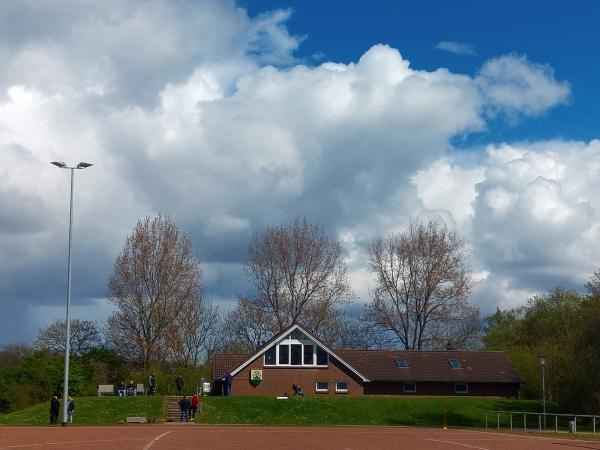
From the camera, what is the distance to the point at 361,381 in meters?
63.8

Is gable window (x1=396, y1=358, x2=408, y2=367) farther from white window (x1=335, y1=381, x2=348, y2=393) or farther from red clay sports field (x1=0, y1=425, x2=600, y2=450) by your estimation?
red clay sports field (x1=0, y1=425, x2=600, y2=450)

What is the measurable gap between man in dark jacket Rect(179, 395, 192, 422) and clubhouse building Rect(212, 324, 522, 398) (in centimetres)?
1334

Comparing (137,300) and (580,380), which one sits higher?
(137,300)

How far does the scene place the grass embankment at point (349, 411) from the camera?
169 ft

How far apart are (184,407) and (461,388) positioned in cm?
2641

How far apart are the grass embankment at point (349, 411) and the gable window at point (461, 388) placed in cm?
659

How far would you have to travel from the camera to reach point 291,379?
63.2m

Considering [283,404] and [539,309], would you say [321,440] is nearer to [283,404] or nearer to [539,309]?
[283,404]

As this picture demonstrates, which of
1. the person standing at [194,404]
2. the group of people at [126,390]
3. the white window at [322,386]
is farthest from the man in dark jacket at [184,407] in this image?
the white window at [322,386]

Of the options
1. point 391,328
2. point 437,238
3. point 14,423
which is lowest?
point 14,423

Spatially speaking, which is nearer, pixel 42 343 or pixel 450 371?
pixel 450 371

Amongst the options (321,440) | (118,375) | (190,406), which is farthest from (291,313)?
(321,440)

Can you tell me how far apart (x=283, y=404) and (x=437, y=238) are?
2353cm

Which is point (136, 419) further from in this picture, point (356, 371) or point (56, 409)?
point (356, 371)
